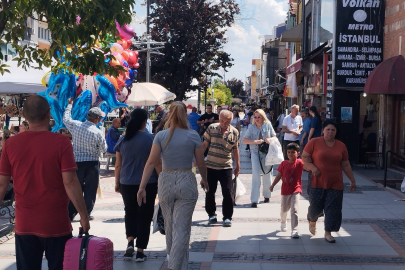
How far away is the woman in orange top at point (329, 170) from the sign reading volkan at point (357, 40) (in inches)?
380

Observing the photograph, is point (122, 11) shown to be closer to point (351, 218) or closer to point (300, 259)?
point (300, 259)

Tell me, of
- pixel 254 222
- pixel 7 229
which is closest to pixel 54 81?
pixel 7 229

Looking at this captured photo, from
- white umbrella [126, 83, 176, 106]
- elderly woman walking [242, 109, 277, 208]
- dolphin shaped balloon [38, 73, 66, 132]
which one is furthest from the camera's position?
white umbrella [126, 83, 176, 106]

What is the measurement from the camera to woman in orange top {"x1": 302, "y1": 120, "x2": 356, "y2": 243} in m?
7.43

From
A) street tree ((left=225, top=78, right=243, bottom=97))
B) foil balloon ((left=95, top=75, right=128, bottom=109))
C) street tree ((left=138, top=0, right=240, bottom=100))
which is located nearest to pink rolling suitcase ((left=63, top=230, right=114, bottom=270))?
foil balloon ((left=95, top=75, right=128, bottom=109))

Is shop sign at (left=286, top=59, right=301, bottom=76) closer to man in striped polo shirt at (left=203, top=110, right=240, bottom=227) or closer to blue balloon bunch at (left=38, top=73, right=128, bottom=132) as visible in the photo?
blue balloon bunch at (left=38, top=73, right=128, bottom=132)

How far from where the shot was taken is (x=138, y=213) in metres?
6.77

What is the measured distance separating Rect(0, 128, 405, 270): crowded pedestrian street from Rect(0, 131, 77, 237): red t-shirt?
2320mm

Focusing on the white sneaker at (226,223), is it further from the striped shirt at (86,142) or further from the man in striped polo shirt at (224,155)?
the striped shirt at (86,142)

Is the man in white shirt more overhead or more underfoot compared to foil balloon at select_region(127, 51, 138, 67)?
more underfoot

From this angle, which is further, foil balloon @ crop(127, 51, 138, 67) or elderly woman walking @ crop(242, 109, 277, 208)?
foil balloon @ crop(127, 51, 138, 67)

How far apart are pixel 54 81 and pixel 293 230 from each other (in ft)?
21.1

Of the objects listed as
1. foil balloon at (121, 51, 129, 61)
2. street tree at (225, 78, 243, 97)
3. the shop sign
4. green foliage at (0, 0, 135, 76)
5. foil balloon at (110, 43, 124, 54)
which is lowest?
green foliage at (0, 0, 135, 76)

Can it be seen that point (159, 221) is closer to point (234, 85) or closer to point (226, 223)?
point (226, 223)
